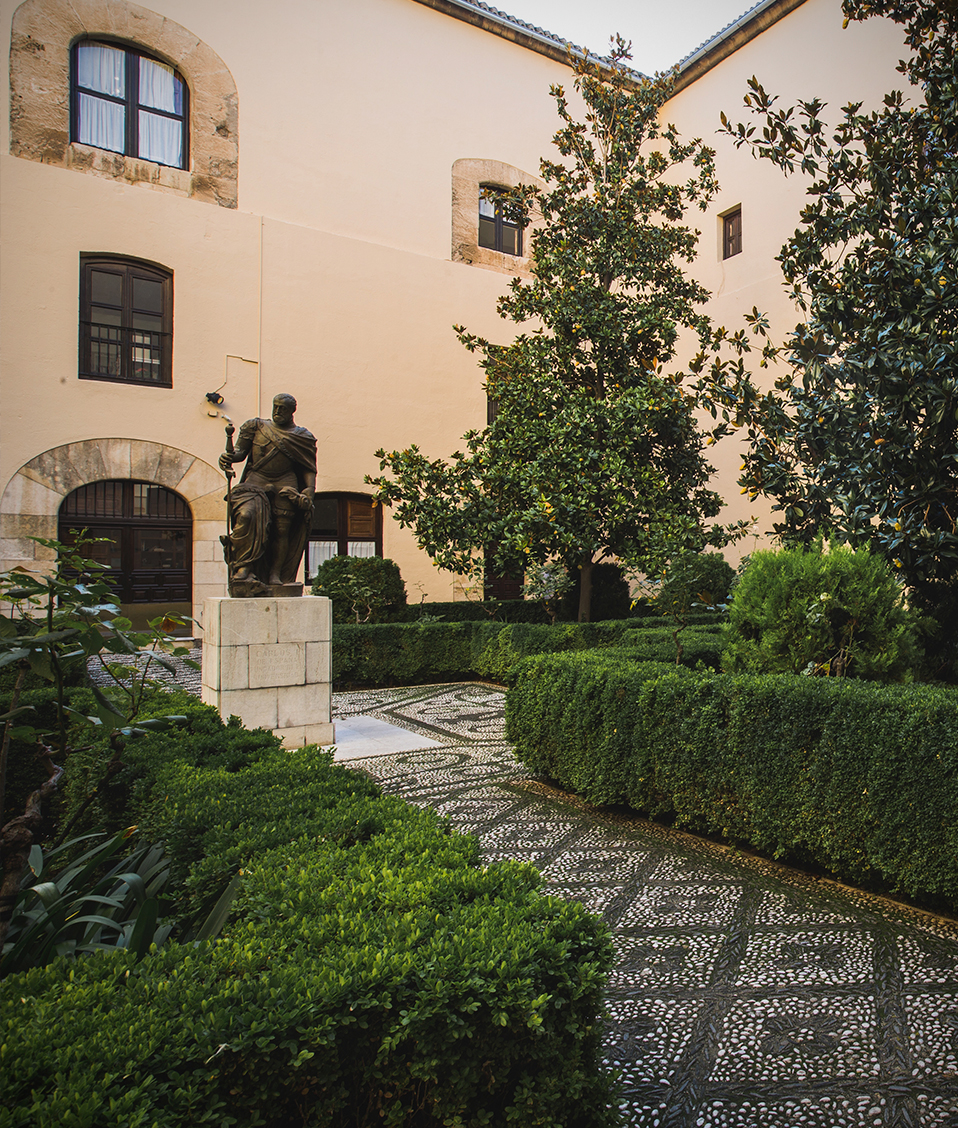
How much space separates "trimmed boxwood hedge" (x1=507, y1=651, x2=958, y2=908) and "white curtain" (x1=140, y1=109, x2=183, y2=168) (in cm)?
1087

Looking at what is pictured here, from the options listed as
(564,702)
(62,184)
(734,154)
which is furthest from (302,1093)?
(734,154)

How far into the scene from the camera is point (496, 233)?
46.9 ft

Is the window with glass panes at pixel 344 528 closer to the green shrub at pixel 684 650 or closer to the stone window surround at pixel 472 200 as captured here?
the stone window surround at pixel 472 200

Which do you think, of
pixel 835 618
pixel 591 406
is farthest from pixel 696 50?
pixel 835 618

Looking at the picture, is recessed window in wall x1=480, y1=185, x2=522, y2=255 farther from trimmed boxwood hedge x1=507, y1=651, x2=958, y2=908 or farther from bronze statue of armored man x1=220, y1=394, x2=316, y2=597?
trimmed boxwood hedge x1=507, y1=651, x2=958, y2=908

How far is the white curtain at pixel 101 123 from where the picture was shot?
10633 mm

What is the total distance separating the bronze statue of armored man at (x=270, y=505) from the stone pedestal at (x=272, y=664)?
0.74 ft

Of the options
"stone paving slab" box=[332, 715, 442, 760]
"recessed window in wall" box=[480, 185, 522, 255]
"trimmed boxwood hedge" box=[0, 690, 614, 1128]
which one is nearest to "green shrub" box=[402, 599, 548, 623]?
"stone paving slab" box=[332, 715, 442, 760]

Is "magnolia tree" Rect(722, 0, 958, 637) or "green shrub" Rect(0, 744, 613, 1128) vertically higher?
"magnolia tree" Rect(722, 0, 958, 637)

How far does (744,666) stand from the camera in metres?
4.67

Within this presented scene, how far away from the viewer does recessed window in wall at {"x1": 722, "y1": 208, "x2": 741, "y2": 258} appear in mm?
13984

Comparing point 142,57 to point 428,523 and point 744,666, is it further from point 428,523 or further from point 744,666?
point 744,666

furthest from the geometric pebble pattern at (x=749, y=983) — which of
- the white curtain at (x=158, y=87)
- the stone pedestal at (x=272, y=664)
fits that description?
the white curtain at (x=158, y=87)

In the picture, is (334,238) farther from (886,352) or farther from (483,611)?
(886,352)
